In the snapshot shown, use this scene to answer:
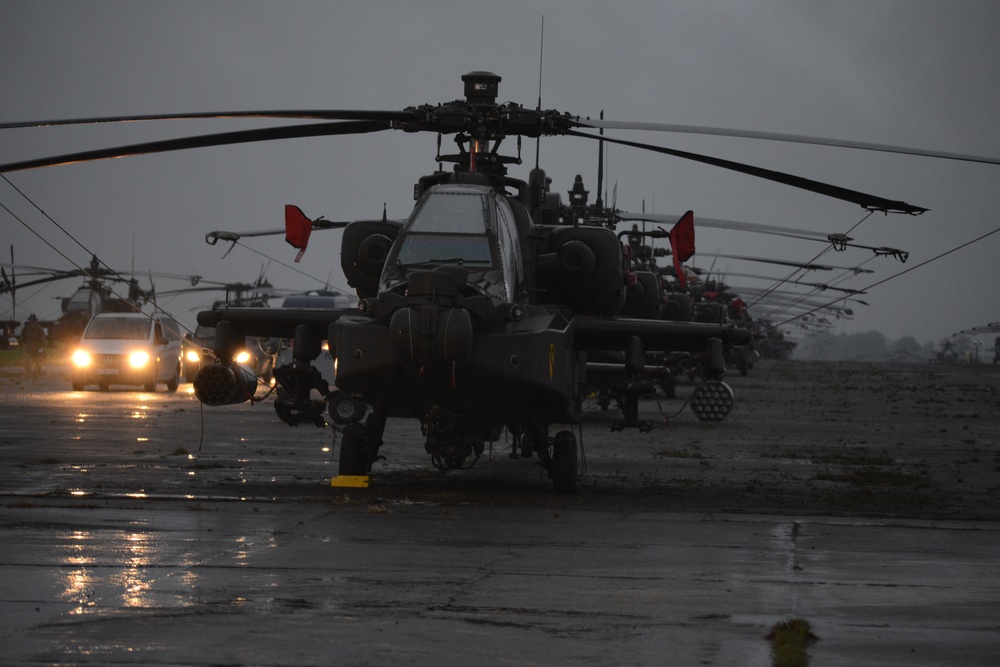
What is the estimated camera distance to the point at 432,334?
1169cm

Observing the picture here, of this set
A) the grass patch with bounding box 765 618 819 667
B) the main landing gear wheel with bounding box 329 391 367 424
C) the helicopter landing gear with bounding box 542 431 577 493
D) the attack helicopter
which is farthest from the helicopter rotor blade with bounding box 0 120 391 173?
the grass patch with bounding box 765 618 819 667

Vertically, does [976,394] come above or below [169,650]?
above

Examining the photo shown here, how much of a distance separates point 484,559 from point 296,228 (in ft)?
23.5

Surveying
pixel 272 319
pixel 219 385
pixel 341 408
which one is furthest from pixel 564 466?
pixel 341 408

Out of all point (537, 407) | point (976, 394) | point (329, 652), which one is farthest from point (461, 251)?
point (976, 394)

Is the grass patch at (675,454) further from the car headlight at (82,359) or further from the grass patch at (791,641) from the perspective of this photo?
the car headlight at (82,359)

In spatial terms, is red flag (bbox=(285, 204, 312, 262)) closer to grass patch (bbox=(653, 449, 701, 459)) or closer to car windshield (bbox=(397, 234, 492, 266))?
car windshield (bbox=(397, 234, 492, 266))

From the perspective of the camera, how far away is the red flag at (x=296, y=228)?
606 inches

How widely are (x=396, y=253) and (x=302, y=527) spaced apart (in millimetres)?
3421

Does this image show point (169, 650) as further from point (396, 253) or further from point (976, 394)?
point (976, 394)

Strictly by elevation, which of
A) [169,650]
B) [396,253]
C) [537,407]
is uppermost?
[396,253]

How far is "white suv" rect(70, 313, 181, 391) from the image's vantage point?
36.6 m

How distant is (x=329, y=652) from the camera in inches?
243

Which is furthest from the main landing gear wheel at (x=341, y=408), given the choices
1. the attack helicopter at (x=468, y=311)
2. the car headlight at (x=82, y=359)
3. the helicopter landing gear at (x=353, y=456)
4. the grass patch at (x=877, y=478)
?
the car headlight at (x=82, y=359)
